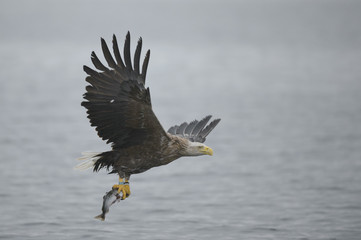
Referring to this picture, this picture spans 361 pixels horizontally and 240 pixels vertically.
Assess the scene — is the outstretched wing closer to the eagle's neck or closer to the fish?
the eagle's neck

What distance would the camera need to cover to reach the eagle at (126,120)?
9352 mm

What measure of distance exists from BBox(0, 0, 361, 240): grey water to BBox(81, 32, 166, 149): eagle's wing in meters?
2.37

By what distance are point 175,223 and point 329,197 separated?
3.15 metres

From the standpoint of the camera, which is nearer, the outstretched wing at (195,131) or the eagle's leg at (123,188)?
the eagle's leg at (123,188)

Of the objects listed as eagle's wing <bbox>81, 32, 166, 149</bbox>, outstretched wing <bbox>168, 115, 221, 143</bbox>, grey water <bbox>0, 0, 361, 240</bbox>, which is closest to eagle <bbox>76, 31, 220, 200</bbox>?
eagle's wing <bbox>81, 32, 166, 149</bbox>

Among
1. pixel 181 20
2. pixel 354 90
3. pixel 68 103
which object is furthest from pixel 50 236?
pixel 181 20

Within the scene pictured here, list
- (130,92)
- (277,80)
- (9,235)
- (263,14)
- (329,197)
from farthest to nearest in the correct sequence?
1. (263,14)
2. (277,80)
3. (329,197)
4. (9,235)
5. (130,92)

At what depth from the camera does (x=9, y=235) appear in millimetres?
11406

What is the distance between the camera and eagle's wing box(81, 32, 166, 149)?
30.6ft

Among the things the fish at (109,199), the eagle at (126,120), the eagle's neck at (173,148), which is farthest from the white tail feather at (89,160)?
the eagle's neck at (173,148)

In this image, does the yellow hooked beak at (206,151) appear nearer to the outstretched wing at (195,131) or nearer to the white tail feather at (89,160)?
the outstretched wing at (195,131)

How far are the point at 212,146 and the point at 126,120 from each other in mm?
8905

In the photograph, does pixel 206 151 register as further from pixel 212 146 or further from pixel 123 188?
pixel 212 146

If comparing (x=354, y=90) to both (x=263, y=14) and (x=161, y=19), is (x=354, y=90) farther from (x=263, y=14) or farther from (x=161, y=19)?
(x=263, y=14)
